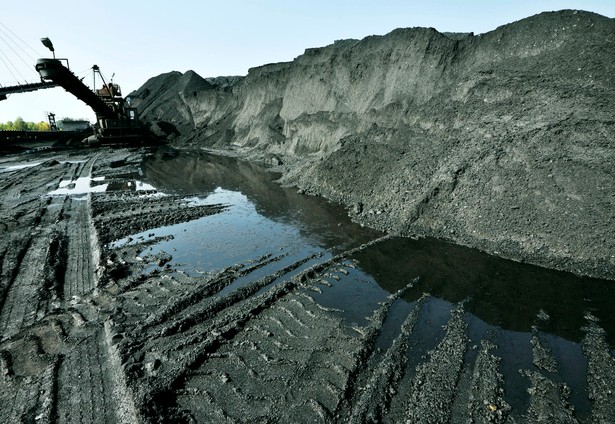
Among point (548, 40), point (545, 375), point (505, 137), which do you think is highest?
point (548, 40)

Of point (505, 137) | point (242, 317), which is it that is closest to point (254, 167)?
point (505, 137)

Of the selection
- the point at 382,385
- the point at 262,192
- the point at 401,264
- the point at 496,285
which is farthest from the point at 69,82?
the point at 496,285

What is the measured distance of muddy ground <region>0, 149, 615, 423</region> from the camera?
4137 millimetres

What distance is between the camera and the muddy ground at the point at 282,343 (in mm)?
4137

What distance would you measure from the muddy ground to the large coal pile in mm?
1318

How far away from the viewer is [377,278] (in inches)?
303

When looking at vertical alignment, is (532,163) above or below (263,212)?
above

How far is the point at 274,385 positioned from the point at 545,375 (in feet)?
13.1

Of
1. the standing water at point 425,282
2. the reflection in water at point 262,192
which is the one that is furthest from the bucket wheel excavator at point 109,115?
the standing water at point 425,282

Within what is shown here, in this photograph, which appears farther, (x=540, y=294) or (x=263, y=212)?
(x=263, y=212)

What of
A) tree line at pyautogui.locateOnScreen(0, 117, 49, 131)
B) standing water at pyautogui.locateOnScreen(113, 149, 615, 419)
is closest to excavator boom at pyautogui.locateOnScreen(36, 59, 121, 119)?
standing water at pyautogui.locateOnScreen(113, 149, 615, 419)

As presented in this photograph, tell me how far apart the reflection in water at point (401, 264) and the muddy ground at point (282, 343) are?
62 millimetres

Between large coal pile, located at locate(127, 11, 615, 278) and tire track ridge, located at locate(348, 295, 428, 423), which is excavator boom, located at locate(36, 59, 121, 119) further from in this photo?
tire track ridge, located at locate(348, 295, 428, 423)

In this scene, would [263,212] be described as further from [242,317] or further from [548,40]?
[548,40]
